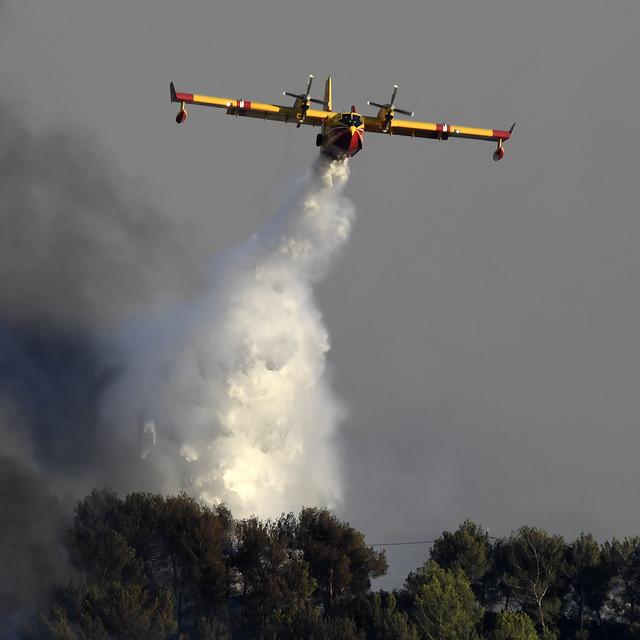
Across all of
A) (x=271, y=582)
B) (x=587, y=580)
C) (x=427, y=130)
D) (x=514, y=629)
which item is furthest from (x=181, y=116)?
(x=587, y=580)

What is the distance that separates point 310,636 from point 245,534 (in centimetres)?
1730

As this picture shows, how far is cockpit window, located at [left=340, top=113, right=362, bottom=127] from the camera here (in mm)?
88062

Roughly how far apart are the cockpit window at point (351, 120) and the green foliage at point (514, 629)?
37.1m

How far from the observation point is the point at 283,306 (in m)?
110

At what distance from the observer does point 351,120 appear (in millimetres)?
88188

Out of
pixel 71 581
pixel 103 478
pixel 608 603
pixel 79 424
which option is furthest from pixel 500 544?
pixel 79 424

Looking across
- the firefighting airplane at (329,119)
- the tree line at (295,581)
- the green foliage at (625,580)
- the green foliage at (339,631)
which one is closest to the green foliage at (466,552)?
the tree line at (295,581)

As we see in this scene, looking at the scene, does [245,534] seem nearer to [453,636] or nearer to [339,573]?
[339,573]

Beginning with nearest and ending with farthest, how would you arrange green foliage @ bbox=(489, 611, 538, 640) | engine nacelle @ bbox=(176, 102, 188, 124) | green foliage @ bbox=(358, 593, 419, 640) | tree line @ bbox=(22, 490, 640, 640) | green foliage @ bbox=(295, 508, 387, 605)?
green foliage @ bbox=(489, 611, 538, 640) < green foliage @ bbox=(358, 593, 419, 640) < tree line @ bbox=(22, 490, 640, 640) < engine nacelle @ bbox=(176, 102, 188, 124) < green foliage @ bbox=(295, 508, 387, 605)

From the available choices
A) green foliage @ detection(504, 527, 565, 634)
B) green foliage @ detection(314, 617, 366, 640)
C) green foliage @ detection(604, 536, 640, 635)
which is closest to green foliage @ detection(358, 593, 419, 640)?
green foliage @ detection(314, 617, 366, 640)

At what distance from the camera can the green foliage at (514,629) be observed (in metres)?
76.4

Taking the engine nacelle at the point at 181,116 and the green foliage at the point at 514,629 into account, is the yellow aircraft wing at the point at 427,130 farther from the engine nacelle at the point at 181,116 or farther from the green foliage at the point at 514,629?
the green foliage at the point at 514,629

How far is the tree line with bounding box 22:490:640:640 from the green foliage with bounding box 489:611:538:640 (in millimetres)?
2010

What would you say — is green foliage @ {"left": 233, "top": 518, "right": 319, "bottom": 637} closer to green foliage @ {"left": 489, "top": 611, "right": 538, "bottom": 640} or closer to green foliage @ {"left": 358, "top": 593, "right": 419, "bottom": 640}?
green foliage @ {"left": 358, "top": 593, "right": 419, "bottom": 640}
